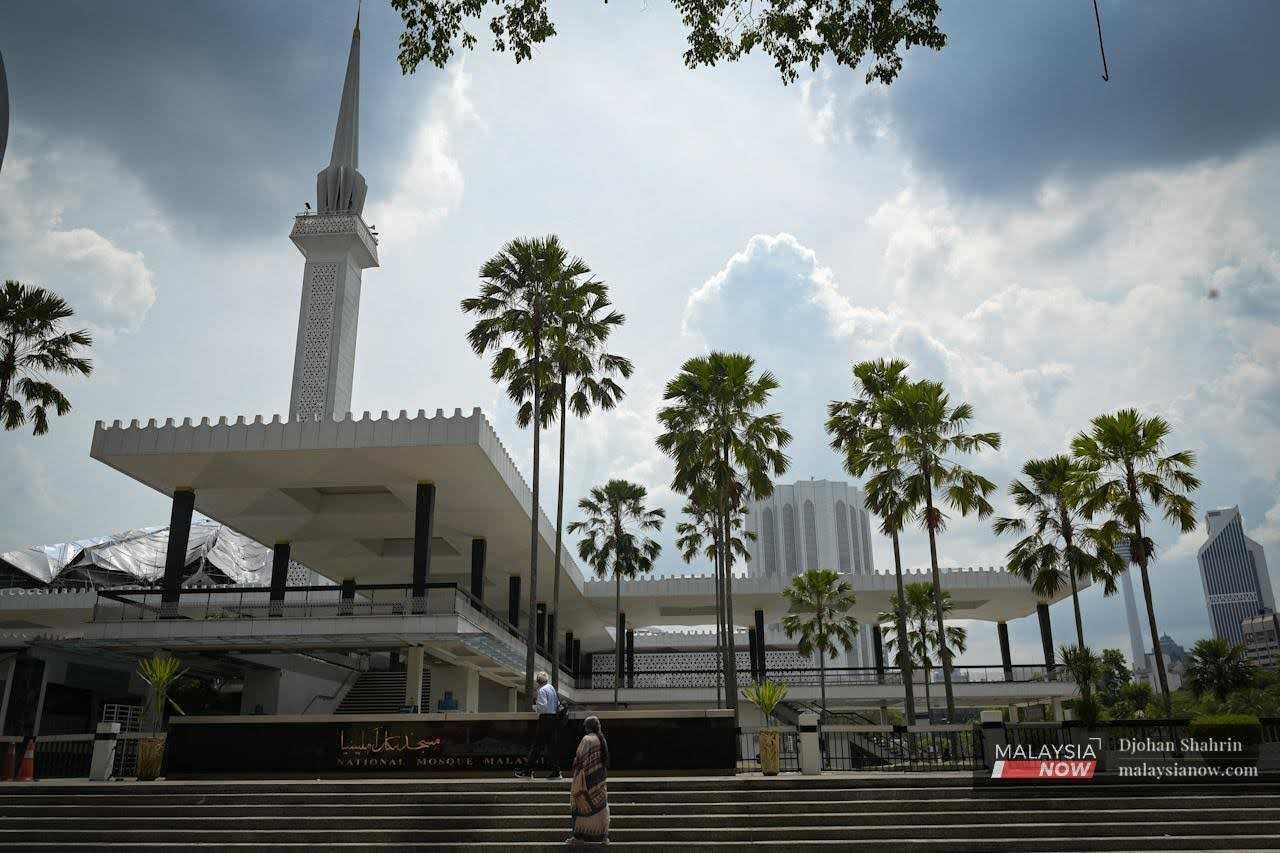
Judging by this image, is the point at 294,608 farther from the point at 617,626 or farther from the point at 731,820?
the point at 617,626

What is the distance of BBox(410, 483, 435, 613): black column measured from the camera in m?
24.2

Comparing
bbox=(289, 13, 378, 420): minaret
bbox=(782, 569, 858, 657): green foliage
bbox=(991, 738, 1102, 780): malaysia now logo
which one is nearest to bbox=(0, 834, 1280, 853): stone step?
→ bbox=(991, 738, 1102, 780): malaysia now logo

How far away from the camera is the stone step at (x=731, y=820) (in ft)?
37.9

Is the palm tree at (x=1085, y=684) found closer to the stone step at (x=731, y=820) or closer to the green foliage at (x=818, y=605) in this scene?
the stone step at (x=731, y=820)

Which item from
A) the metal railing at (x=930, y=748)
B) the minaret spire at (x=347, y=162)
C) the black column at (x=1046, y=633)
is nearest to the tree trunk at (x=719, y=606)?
the metal railing at (x=930, y=748)

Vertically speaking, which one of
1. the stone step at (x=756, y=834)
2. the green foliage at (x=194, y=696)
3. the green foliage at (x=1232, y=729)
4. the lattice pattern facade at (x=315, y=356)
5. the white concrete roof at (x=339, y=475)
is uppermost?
the lattice pattern facade at (x=315, y=356)

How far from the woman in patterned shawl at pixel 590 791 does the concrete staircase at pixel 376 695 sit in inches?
779

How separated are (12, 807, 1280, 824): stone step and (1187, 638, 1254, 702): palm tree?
22613mm

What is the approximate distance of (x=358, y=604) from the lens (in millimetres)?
23875

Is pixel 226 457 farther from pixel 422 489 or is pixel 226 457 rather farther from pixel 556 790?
pixel 556 790

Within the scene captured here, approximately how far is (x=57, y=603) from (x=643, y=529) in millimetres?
24469

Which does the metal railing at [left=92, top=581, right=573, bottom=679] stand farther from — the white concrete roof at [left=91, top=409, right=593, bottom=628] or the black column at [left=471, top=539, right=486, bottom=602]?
the black column at [left=471, top=539, right=486, bottom=602]

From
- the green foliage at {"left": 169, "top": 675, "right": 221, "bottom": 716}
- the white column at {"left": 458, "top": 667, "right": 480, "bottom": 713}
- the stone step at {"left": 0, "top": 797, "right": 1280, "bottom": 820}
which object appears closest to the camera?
the stone step at {"left": 0, "top": 797, "right": 1280, "bottom": 820}

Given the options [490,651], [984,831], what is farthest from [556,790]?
[490,651]
